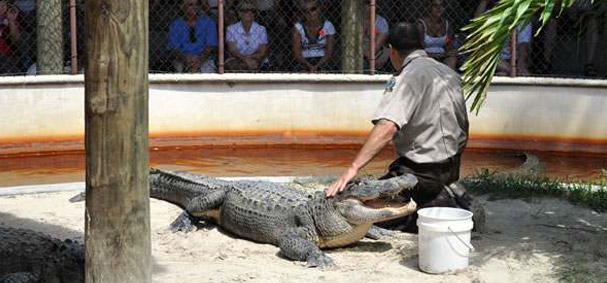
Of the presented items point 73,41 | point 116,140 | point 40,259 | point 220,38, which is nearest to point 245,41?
point 220,38

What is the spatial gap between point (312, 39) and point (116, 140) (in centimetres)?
714

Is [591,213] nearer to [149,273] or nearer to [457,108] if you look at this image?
[457,108]

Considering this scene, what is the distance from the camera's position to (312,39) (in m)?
10.6

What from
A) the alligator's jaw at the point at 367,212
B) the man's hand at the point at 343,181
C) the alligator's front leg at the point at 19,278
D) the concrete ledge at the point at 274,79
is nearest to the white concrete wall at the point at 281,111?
the concrete ledge at the point at 274,79

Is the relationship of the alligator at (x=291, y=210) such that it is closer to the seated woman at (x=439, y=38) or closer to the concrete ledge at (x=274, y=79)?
the concrete ledge at (x=274, y=79)

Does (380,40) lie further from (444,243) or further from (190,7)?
(444,243)

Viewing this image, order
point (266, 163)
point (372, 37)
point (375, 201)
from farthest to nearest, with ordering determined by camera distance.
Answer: point (372, 37) → point (266, 163) → point (375, 201)

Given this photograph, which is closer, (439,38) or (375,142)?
(375,142)

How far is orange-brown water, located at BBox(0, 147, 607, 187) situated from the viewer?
8.53 metres

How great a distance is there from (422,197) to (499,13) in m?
1.27

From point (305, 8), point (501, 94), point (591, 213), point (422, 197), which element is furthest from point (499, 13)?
point (305, 8)

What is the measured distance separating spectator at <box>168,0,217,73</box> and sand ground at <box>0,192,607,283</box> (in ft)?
13.0

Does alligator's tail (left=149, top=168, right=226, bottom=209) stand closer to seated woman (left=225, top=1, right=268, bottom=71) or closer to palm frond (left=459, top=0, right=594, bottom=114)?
palm frond (left=459, top=0, right=594, bottom=114)

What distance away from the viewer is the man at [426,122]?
559cm
